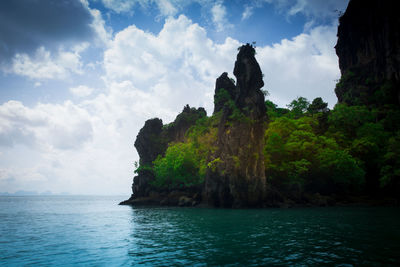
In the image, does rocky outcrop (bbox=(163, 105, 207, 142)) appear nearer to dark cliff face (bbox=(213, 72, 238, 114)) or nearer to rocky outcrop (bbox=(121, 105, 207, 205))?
rocky outcrop (bbox=(121, 105, 207, 205))

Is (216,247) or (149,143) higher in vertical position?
(149,143)

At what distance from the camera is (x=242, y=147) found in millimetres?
40969

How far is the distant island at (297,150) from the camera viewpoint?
3959cm

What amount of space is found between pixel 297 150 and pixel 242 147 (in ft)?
33.9

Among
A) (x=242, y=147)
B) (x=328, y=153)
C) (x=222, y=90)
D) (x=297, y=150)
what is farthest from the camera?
(x=222, y=90)

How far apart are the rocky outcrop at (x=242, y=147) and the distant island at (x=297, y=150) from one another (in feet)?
0.53

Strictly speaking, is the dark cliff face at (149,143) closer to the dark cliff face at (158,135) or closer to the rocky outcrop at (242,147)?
the dark cliff face at (158,135)

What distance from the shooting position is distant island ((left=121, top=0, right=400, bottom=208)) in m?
39.6

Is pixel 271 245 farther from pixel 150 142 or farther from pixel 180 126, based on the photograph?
pixel 150 142

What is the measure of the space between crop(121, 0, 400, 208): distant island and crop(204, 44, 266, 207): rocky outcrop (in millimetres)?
163

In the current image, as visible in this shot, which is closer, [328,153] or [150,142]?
[328,153]

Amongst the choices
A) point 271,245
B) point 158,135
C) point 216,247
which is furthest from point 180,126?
point 271,245

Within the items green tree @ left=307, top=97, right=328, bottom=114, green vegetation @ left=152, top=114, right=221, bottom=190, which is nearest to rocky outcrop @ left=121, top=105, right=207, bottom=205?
green vegetation @ left=152, top=114, right=221, bottom=190

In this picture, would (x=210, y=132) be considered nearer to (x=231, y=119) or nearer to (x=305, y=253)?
(x=231, y=119)
